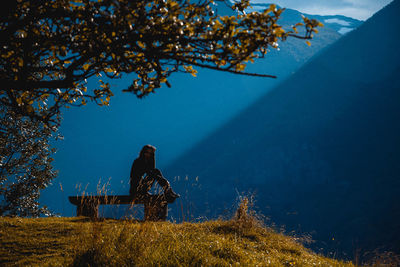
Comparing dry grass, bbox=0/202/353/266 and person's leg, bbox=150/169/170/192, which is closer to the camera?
dry grass, bbox=0/202/353/266

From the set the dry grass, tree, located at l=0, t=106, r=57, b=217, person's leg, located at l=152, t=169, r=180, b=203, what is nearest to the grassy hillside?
the dry grass

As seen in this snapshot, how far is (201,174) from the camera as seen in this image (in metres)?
144

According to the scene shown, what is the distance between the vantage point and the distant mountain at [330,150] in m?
77.6

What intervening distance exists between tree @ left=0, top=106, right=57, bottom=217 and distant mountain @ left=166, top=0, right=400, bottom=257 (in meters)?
60.7

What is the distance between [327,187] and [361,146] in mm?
23685

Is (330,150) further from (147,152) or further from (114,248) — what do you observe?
(114,248)

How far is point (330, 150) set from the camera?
359 ft

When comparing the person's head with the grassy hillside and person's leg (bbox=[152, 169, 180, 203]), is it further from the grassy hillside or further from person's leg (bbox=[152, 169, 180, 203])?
the grassy hillside

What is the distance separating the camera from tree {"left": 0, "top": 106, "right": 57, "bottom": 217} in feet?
38.8

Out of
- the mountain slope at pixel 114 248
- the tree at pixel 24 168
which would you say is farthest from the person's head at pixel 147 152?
the tree at pixel 24 168

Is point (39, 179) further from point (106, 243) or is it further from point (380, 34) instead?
point (380, 34)

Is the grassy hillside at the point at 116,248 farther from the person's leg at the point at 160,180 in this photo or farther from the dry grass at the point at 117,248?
the person's leg at the point at 160,180

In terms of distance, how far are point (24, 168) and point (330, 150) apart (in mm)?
118910

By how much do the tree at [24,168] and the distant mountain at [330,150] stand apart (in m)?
60.7
